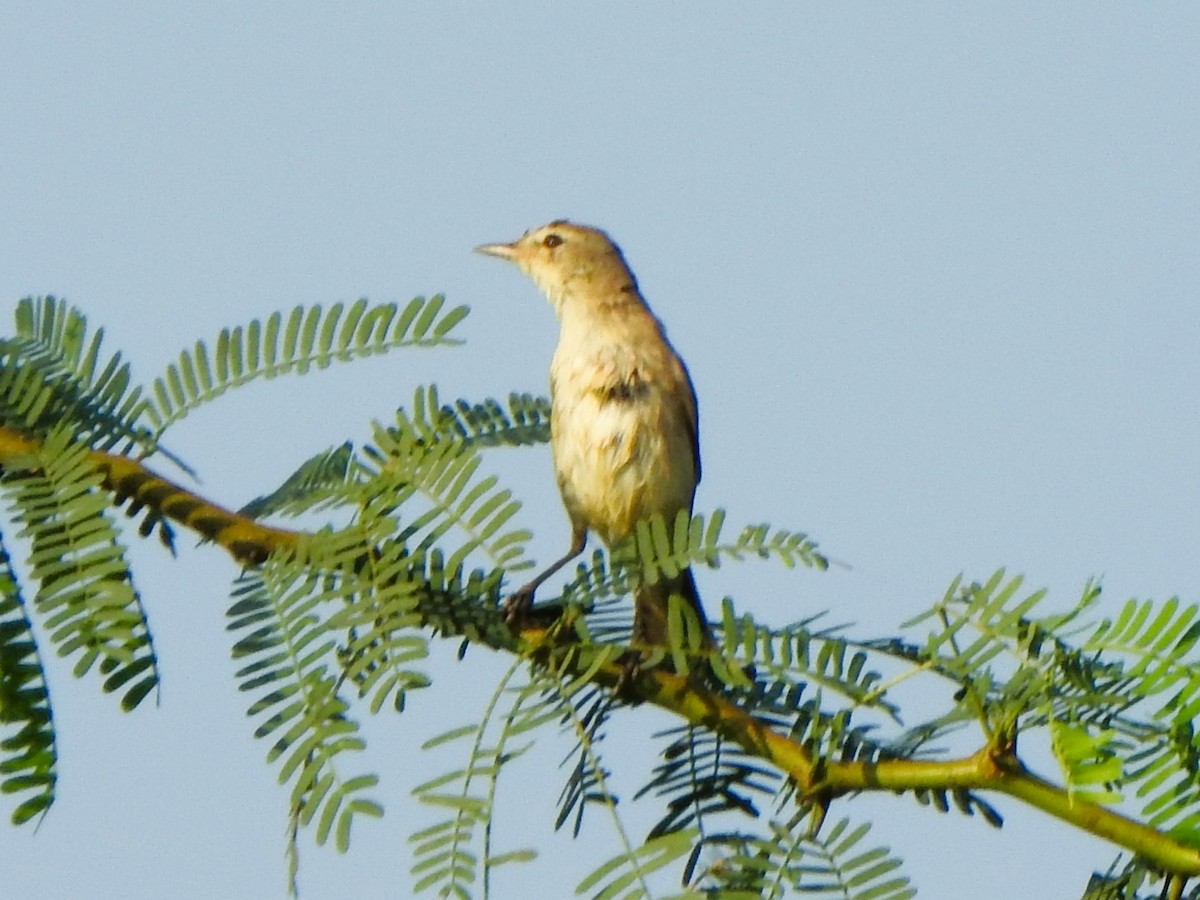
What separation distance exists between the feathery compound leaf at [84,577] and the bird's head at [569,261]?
3.62m

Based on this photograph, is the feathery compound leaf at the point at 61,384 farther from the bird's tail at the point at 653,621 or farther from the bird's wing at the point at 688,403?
the bird's wing at the point at 688,403

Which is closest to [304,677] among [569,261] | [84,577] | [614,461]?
[84,577]

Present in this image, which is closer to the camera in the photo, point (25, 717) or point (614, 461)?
point (25, 717)

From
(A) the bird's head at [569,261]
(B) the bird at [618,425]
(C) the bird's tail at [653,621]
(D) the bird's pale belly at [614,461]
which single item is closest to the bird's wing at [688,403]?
(B) the bird at [618,425]

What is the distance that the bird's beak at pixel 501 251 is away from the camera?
232 inches

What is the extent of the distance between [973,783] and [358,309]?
3.64 ft

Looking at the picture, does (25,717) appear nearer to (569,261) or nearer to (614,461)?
(614,461)

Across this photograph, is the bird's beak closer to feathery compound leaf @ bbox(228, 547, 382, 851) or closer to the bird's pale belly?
the bird's pale belly

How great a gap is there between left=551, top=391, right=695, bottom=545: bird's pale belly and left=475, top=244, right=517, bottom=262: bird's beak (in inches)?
51.7

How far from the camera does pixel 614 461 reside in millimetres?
4582

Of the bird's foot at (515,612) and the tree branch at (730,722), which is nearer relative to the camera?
the tree branch at (730,722)

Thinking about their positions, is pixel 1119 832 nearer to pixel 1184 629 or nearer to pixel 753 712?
pixel 1184 629

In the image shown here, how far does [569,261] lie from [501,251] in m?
0.35

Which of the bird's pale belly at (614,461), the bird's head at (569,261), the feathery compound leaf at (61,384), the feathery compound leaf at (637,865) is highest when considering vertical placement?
the bird's head at (569,261)
